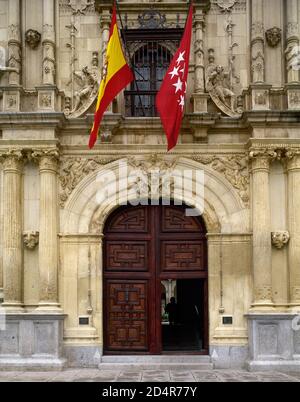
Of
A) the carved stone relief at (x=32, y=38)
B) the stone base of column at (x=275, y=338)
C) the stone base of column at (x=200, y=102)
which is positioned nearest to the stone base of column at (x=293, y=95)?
the stone base of column at (x=200, y=102)

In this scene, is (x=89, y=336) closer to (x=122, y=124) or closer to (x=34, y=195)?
(x=34, y=195)

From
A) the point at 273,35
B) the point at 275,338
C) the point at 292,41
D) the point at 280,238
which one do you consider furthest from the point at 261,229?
the point at 273,35

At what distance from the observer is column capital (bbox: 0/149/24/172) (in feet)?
50.9

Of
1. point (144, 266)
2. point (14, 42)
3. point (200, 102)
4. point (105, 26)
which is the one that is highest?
point (105, 26)

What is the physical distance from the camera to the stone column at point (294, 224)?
1528 centimetres

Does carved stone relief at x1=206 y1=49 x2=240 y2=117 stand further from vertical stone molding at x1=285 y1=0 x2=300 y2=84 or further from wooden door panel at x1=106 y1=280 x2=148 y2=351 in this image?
wooden door panel at x1=106 y1=280 x2=148 y2=351

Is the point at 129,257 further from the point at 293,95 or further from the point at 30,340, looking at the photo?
the point at 293,95

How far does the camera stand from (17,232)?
1545 centimetres

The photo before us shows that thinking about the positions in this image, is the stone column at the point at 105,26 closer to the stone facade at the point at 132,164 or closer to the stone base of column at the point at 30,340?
the stone facade at the point at 132,164

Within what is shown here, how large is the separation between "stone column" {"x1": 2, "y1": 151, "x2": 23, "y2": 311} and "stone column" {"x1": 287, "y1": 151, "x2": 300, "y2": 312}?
241 inches

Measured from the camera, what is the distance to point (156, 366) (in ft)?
49.8

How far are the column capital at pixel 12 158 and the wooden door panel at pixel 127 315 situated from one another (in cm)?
343

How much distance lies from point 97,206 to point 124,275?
1.72 metres

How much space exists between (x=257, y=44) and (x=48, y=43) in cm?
489
